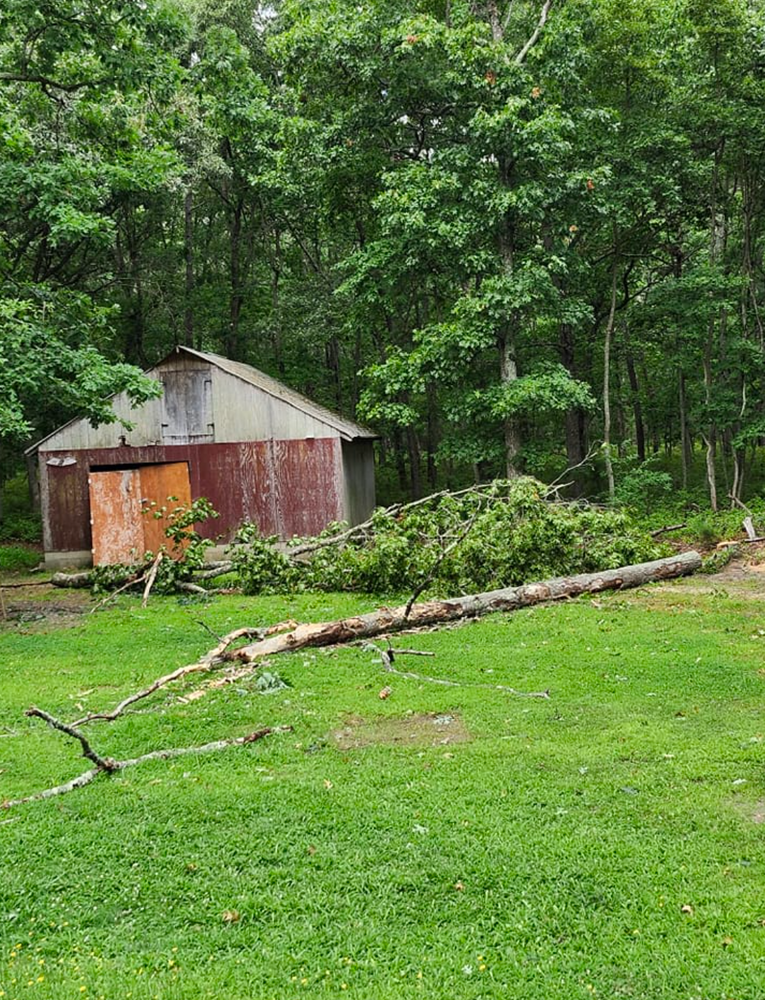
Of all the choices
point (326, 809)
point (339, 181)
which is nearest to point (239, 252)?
point (339, 181)

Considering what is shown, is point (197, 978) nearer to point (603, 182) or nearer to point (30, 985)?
point (30, 985)

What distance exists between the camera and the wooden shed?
17.2 metres

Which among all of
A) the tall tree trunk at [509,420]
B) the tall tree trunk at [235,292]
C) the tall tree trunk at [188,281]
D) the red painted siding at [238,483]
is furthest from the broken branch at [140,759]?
the tall tree trunk at [235,292]

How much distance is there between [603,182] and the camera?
16.7 metres

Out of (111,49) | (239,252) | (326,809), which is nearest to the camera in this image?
(326,809)

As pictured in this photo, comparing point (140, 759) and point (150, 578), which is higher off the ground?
point (150, 578)

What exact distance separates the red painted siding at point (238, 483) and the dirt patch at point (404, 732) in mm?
11204

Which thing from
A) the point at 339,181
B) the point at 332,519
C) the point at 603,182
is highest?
the point at 339,181

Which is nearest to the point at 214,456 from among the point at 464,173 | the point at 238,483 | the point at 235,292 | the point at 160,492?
the point at 238,483

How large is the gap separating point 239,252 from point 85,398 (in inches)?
744

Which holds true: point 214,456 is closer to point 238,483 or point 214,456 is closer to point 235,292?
point 238,483

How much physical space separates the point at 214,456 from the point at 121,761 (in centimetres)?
1244

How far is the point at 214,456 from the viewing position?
17438 millimetres

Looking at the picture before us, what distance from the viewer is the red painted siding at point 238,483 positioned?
17234mm
